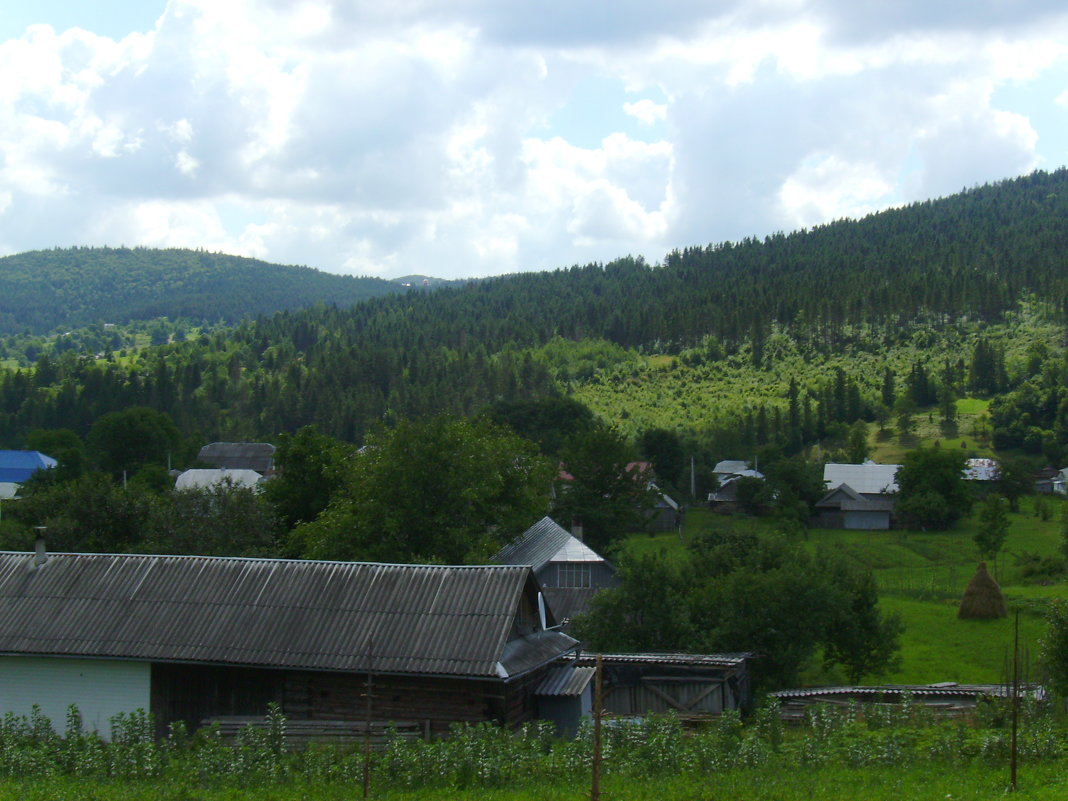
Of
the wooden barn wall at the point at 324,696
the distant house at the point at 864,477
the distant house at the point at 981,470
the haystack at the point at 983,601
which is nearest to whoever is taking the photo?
the wooden barn wall at the point at 324,696

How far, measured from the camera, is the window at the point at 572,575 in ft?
143

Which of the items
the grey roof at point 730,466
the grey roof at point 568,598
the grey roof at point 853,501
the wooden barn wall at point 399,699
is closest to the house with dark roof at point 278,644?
the wooden barn wall at point 399,699

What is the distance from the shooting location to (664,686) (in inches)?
1011

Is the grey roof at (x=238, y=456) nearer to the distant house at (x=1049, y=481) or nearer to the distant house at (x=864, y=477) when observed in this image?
the distant house at (x=864, y=477)

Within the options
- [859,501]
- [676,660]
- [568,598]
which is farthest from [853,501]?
[676,660]

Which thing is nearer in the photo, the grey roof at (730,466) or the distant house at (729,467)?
the distant house at (729,467)

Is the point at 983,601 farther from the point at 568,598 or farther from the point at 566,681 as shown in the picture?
the point at 566,681

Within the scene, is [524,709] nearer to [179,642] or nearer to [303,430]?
[179,642]

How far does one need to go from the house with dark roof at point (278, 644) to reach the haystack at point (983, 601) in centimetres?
2638

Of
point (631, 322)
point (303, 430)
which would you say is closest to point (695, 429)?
point (631, 322)

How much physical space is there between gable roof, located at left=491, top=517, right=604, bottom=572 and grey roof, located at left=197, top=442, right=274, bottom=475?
210 feet

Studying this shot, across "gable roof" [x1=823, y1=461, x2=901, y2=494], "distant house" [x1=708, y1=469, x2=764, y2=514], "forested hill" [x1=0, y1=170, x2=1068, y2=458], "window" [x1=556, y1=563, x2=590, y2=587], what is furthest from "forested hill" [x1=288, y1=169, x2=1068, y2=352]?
"window" [x1=556, y1=563, x2=590, y2=587]

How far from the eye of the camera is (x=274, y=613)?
2091 cm

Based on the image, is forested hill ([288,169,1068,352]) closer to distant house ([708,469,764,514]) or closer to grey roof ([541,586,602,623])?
distant house ([708,469,764,514])
